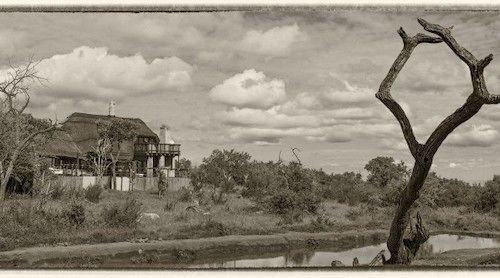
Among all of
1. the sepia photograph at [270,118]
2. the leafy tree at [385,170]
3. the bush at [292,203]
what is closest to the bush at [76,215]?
the sepia photograph at [270,118]

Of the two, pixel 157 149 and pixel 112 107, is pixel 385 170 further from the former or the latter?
pixel 112 107

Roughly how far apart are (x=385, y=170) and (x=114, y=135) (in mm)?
3505

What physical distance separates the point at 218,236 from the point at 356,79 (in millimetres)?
3194

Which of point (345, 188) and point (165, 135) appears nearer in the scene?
point (165, 135)

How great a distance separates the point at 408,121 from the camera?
5.99 meters

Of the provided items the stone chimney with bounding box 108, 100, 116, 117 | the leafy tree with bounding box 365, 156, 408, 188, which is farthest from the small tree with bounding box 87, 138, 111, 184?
the leafy tree with bounding box 365, 156, 408, 188

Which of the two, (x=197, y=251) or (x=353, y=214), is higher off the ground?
(x=353, y=214)

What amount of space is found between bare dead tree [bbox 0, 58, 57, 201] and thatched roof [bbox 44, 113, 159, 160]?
243 mm

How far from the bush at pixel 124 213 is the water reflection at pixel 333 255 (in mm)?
2091

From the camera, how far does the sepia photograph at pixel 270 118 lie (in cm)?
664

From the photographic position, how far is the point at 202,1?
6.75 meters

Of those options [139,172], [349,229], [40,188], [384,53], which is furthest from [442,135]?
[40,188]

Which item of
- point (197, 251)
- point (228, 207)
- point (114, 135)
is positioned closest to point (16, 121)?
point (114, 135)

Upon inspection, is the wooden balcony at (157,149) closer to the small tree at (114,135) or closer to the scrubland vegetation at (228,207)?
the small tree at (114,135)
